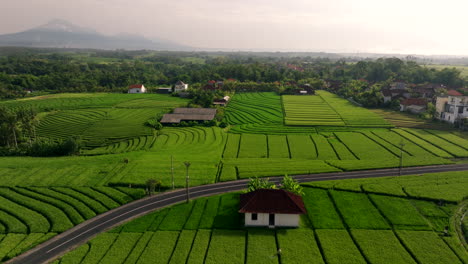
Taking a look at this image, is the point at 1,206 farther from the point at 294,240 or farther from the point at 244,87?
the point at 244,87

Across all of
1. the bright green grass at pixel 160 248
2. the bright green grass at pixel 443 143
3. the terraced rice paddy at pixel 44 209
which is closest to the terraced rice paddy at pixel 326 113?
the bright green grass at pixel 443 143

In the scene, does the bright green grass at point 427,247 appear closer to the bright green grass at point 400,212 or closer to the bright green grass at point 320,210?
the bright green grass at point 400,212

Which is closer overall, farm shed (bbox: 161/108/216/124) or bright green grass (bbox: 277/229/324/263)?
bright green grass (bbox: 277/229/324/263)

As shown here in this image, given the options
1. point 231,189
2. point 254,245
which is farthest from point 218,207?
point 254,245

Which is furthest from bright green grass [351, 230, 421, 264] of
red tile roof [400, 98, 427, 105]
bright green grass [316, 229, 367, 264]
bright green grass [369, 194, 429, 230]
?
red tile roof [400, 98, 427, 105]

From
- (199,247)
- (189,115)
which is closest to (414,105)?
(189,115)

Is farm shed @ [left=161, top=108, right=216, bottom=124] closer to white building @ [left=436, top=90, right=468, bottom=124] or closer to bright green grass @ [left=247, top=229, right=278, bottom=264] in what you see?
bright green grass @ [left=247, top=229, right=278, bottom=264]
